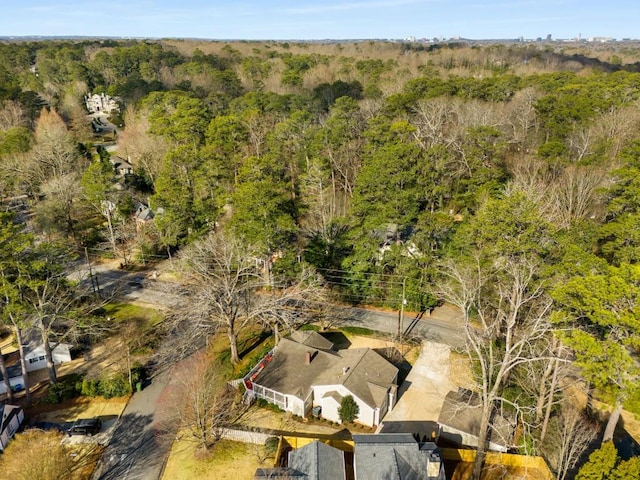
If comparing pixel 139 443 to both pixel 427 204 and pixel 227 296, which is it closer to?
pixel 227 296

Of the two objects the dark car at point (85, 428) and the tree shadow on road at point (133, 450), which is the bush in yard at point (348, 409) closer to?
the tree shadow on road at point (133, 450)

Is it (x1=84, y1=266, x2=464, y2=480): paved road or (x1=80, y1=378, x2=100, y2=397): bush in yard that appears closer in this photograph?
(x1=84, y1=266, x2=464, y2=480): paved road

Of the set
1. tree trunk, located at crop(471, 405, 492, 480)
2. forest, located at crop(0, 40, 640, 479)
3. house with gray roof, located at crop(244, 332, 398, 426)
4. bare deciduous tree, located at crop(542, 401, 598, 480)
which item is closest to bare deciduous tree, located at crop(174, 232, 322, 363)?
forest, located at crop(0, 40, 640, 479)

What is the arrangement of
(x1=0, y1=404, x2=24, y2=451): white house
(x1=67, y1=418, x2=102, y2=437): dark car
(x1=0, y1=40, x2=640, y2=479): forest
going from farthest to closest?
(x1=67, y1=418, x2=102, y2=437): dark car < (x1=0, y1=404, x2=24, y2=451): white house < (x1=0, y1=40, x2=640, y2=479): forest

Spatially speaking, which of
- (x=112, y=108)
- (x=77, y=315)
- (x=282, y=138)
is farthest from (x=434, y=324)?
(x=112, y=108)

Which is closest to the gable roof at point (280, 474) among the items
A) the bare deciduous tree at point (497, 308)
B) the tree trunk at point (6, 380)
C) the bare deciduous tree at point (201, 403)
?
the bare deciduous tree at point (201, 403)

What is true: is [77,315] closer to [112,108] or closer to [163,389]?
[163,389]

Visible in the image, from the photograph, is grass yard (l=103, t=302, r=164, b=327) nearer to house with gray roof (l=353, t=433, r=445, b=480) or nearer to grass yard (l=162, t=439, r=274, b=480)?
Answer: grass yard (l=162, t=439, r=274, b=480)

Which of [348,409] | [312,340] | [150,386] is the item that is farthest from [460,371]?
[150,386]
